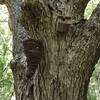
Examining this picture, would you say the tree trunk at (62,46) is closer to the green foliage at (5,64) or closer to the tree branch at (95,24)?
the tree branch at (95,24)

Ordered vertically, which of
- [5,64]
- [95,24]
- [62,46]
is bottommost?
[5,64]

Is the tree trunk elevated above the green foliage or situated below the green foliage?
above

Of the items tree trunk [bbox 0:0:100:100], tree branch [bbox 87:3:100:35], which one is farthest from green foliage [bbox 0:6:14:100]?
tree branch [bbox 87:3:100:35]

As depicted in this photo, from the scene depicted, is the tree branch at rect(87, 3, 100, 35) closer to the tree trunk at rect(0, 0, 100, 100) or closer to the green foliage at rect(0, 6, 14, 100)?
the tree trunk at rect(0, 0, 100, 100)

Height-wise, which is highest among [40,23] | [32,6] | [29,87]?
[32,6]

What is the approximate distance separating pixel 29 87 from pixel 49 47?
0.41m

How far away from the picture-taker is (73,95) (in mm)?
2459

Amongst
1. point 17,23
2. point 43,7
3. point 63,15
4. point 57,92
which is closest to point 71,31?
point 63,15

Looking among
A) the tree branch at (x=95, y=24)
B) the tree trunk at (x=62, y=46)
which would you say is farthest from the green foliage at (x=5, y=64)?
the tree branch at (x=95, y=24)

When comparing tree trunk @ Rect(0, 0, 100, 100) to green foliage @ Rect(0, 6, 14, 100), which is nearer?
tree trunk @ Rect(0, 0, 100, 100)

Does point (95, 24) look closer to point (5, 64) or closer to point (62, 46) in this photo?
point (62, 46)

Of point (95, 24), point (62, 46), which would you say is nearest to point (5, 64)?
point (62, 46)

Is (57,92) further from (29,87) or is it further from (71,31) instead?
(71,31)

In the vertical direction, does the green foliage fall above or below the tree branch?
below
